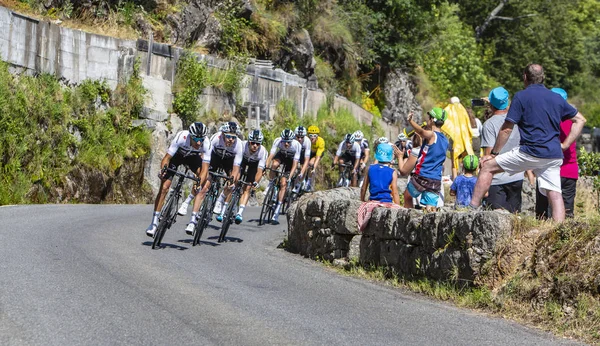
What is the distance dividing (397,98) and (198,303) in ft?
113

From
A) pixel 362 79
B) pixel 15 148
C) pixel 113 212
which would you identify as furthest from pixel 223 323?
pixel 362 79

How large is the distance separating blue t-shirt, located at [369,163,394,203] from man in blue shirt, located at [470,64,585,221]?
8.77 ft

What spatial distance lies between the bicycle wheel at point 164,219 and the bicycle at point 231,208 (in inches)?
65.7

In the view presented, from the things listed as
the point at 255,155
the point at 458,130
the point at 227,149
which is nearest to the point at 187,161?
the point at 227,149

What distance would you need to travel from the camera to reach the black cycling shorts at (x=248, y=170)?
56.5 feet

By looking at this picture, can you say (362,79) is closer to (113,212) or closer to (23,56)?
(23,56)

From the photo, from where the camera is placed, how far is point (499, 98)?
460 inches

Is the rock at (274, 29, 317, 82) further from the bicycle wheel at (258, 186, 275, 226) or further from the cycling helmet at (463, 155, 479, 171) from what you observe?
the cycling helmet at (463, 155, 479, 171)

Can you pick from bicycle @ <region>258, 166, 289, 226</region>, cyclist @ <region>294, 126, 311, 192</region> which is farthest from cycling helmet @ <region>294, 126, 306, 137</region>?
bicycle @ <region>258, 166, 289, 226</region>

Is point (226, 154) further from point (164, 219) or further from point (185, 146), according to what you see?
point (164, 219)

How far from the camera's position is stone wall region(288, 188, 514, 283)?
31.8 feet

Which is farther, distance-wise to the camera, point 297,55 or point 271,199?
point 297,55

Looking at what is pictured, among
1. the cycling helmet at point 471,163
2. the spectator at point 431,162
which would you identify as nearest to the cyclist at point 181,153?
the spectator at point 431,162

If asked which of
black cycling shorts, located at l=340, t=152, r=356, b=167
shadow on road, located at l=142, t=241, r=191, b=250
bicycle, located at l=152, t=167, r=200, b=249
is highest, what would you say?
black cycling shorts, located at l=340, t=152, r=356, b=167
